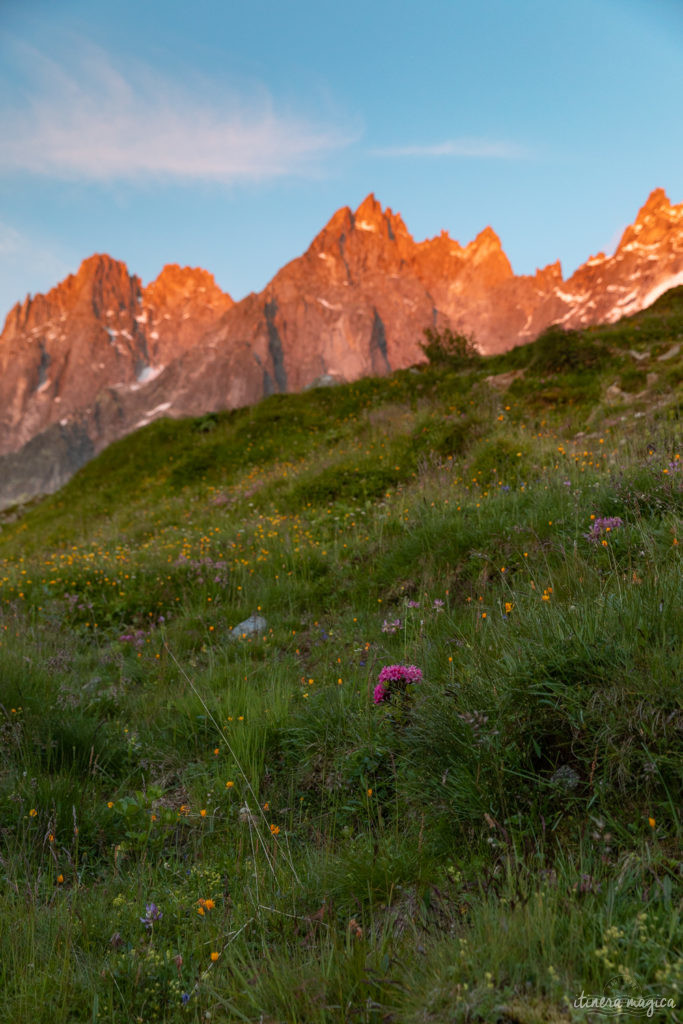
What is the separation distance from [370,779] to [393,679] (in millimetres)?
541

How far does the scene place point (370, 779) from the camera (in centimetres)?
286

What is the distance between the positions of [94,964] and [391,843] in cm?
115

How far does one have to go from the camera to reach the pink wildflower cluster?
2.80m

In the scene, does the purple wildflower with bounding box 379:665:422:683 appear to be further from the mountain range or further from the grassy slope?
the mountain range

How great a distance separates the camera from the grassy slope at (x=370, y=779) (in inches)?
63.2

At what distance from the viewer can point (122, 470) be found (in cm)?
1828

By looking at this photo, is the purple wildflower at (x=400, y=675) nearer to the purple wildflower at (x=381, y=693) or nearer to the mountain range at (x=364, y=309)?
the purple wildflower at (x=381, y=693)

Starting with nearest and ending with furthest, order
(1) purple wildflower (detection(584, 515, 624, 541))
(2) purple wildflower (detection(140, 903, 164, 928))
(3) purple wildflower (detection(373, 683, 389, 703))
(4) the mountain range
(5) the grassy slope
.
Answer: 1. (5) the grassy slope
2. (2) purple wildflower (detection(140, 903, 164, 928))
3. (3) purple wildflower (detection(373, 683, 389, 703))
4. (1) purple wildflower (detection(584, 515, 624, 541))
5. (4) the mountain range

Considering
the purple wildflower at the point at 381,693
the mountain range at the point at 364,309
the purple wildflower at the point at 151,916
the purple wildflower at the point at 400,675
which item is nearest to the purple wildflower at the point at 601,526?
the purple wildflower at the point at 400,675

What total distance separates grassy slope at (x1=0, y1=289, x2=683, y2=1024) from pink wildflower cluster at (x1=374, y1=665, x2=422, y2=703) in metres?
0.12

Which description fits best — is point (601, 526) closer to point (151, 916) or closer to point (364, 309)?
point (151, 916)

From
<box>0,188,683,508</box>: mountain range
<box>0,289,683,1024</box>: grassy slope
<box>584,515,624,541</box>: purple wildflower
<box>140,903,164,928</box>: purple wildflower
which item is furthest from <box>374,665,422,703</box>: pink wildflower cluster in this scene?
<box>0,188,683,508</box>: mountain range

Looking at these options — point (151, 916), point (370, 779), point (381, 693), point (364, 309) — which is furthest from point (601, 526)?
point (364, 309)

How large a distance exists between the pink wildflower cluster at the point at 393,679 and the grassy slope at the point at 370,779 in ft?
0.38
